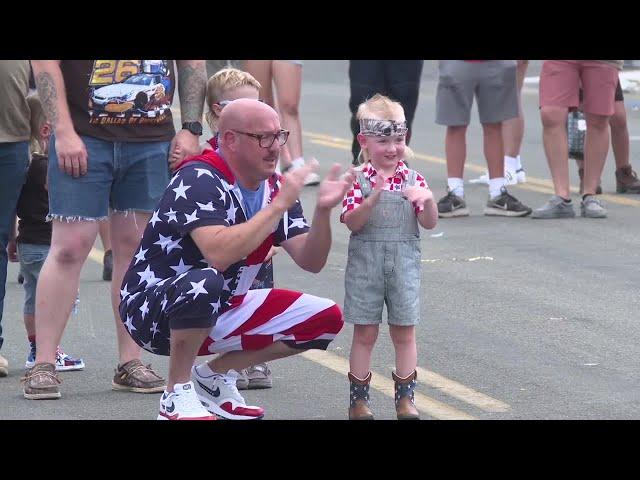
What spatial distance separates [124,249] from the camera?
748cm

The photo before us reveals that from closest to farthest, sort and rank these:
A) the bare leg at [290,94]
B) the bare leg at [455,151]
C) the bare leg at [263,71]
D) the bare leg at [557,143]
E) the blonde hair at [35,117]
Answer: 1. the blonde hair at [35,117]
2. the bare leg at [557,143]
3. the bare leg at [455,151]
4. the bare leg at [263,71]
5. the bare leg at [290,94]

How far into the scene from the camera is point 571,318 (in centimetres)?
877

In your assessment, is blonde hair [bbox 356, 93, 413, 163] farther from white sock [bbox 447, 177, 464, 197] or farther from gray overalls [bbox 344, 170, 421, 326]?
white sock [bbox 447, 177, 464, 197]

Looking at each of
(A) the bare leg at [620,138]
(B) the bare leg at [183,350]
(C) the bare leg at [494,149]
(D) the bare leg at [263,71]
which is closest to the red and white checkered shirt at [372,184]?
(B) the bare leg at [183,350]

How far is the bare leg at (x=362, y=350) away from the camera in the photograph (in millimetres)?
6723

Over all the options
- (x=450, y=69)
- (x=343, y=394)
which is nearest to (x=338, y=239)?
(x=450, y=69)

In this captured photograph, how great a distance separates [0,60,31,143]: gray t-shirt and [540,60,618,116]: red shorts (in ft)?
16.7

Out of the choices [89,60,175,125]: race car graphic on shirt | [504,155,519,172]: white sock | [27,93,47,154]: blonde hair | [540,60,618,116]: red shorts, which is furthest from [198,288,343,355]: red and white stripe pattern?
[504,155,519,172]: white sock

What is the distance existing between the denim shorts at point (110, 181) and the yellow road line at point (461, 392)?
145cm

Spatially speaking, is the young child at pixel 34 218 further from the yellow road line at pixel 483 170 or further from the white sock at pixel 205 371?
the yellow road line at pixel 483 170

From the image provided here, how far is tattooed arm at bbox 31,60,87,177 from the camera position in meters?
7.18

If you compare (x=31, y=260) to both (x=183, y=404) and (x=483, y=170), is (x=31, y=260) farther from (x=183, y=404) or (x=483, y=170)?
(x=483, y=170)
